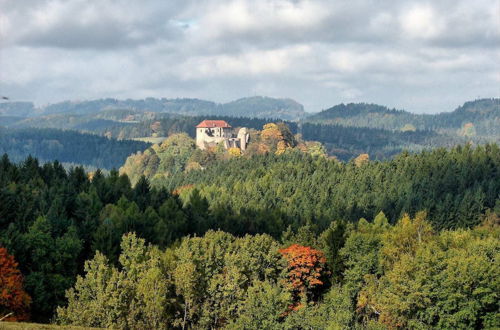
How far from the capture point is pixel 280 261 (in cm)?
7106

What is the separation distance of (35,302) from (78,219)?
28018 mm

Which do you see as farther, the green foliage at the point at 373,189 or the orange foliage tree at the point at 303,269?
the green foliage at the point at 373,189

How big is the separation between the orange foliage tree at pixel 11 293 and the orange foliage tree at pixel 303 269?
27.6 meters

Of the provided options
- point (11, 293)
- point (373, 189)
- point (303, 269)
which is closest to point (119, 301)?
point (11, 293)

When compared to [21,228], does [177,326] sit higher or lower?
lower

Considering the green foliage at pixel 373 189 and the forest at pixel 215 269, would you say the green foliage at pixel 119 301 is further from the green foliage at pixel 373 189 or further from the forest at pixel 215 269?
the green foliage at pixel 373 189

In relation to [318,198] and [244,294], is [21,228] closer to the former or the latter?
[244,294]

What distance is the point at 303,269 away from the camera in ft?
236

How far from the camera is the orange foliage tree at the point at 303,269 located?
72250mm

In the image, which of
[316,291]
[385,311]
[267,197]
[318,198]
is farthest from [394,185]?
[385,311]

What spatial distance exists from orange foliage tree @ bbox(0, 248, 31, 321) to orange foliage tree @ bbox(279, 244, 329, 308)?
90.7ft

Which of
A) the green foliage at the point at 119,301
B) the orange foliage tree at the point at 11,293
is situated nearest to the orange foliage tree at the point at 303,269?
the green foliage at the point at 119,301

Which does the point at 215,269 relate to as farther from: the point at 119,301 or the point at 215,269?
the point at 119,301

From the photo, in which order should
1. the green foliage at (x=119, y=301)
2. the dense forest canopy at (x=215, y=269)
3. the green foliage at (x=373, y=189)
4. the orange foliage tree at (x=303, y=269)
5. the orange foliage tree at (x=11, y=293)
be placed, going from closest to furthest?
the green foliage at (x=119, y=301) < the dense forest canopy at (x=215, y=269) < the orange foliage tree at (x=11, y=293) < the orange foliage tree at (x=303, y=269) < the green foliage at (x=373, y=189)
